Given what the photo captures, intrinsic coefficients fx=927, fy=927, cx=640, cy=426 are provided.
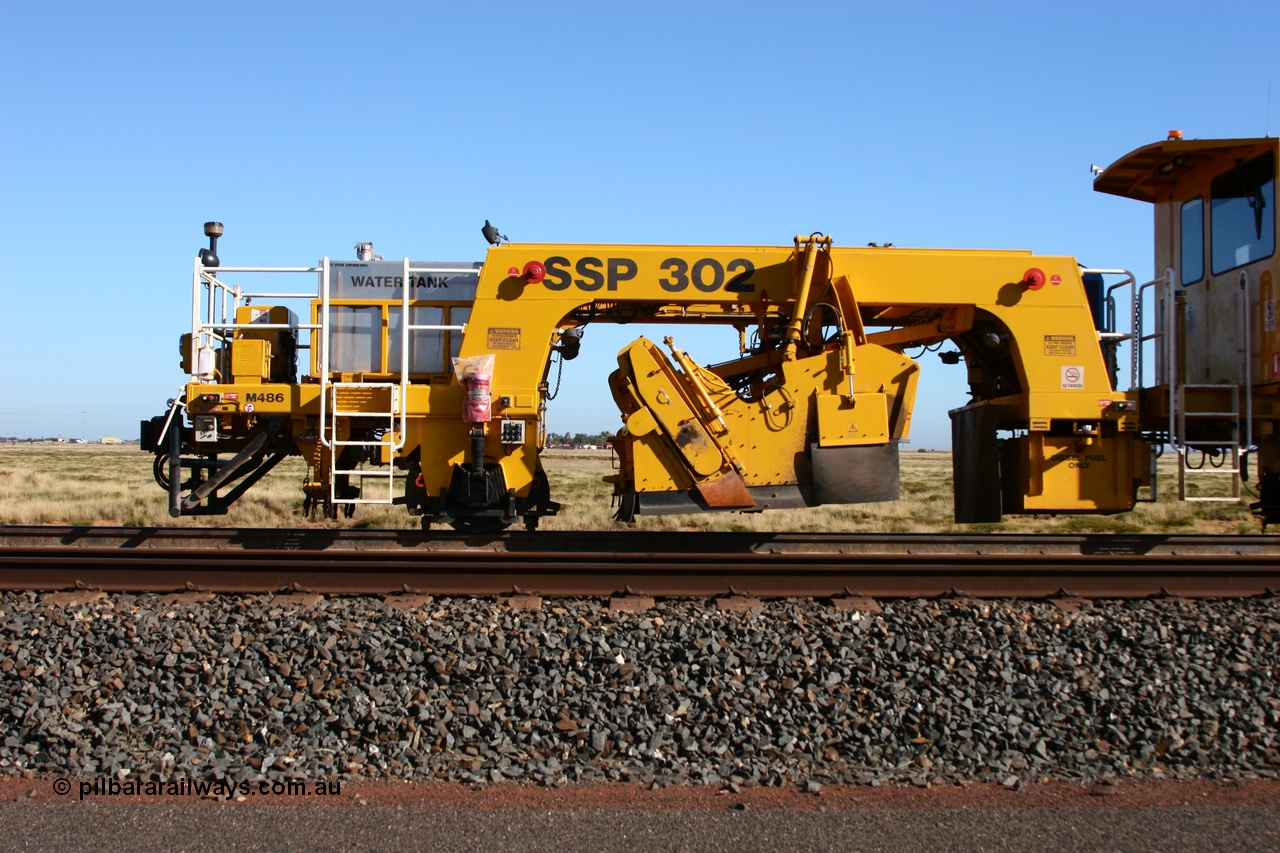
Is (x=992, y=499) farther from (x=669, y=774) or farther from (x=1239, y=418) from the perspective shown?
(x=669, y=774)

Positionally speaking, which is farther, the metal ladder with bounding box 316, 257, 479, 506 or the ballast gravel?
the metal ladder with bounding box 316, 257, 479, 506

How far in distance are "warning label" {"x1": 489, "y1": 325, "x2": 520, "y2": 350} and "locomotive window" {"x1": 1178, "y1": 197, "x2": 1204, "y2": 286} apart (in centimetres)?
622

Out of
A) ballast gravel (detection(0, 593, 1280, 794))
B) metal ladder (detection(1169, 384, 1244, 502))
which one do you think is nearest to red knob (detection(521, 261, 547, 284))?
ballast gravel (detection(0, 593, 1280, 794))

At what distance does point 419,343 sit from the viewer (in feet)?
27.3

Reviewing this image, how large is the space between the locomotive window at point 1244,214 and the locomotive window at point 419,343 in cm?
696

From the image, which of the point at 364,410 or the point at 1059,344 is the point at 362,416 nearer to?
the point at 364,410

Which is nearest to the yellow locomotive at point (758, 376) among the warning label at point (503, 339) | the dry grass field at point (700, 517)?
the warning label at point (503, 339)

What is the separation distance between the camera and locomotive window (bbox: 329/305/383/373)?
8289 mm

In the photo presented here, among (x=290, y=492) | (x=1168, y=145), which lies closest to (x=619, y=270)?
(x=1168, y=145)

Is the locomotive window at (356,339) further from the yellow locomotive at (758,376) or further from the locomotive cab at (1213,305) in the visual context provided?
the locomotive cab at (1213,305)

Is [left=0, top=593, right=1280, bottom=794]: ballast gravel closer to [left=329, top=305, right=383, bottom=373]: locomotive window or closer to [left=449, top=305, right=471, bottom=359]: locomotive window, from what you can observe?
[left=329, top=305, right=383, bottom=373]: locomotive window

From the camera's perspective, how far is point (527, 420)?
7.76 meters

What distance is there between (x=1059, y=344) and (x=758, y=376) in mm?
2526

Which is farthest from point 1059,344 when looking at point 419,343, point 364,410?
point 364,410
